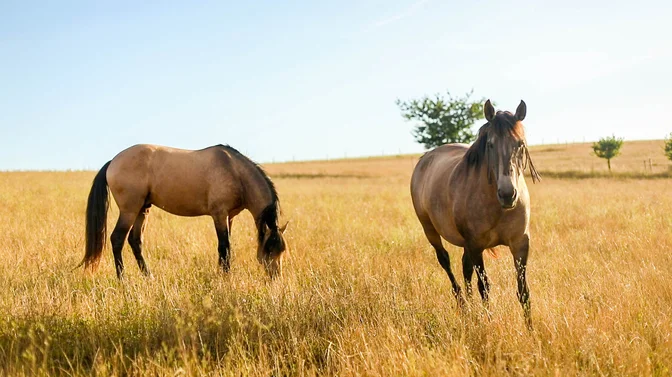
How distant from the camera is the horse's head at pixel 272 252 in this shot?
608cm

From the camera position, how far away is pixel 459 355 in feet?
10.8

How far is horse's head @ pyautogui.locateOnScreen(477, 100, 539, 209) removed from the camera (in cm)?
393

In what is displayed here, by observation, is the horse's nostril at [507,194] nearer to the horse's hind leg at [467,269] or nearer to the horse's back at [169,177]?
the horse's hind leg at [467,269]

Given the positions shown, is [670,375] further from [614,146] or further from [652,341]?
[614,146]

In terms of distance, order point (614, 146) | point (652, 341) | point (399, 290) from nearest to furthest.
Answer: point (652, 341) < point (399, 290) < point (614, 146)

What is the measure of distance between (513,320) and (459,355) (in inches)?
29.9

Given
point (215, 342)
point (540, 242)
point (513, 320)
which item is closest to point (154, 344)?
point (215, 342)

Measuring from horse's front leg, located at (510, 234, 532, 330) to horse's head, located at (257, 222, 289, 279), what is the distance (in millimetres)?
2832

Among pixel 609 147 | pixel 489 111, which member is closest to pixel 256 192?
pixel 489 111

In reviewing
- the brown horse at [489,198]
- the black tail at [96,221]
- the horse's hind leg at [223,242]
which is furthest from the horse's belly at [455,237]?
the black tail at [96,221]

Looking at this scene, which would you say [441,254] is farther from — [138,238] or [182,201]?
[138,238]

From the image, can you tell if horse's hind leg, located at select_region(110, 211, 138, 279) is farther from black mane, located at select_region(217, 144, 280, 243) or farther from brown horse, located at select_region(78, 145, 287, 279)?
black mane, located at select_region(217, 144, 280, 243)

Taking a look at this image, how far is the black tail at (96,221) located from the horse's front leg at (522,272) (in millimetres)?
5296

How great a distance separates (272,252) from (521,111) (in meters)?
3.41
